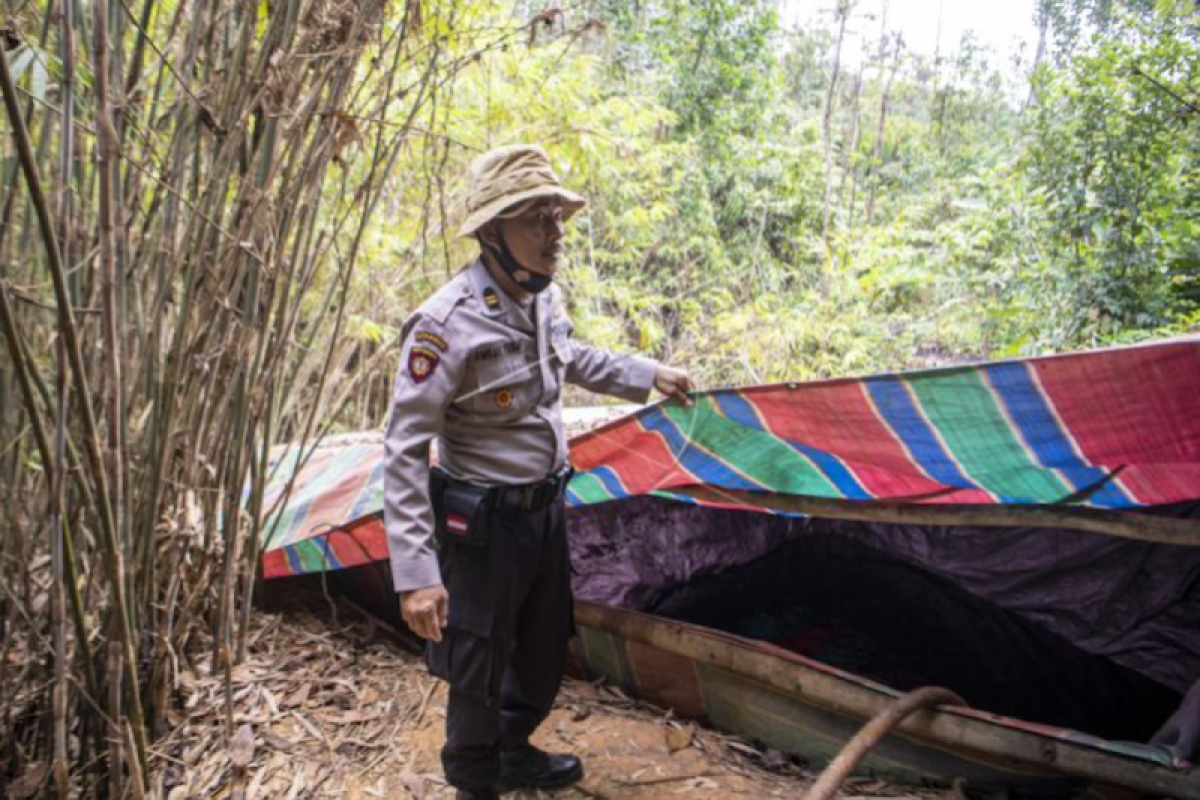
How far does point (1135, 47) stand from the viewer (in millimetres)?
4816

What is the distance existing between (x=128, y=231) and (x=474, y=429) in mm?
881

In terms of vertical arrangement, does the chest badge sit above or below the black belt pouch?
above

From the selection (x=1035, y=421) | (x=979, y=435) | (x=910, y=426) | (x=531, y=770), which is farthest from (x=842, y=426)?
(x=531, y=770)

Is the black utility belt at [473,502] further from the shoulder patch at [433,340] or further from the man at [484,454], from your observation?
the shoulder patch at [433,340]

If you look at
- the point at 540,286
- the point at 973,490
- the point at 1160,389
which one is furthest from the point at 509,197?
the point at 973,490

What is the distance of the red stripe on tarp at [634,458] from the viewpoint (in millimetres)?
2049

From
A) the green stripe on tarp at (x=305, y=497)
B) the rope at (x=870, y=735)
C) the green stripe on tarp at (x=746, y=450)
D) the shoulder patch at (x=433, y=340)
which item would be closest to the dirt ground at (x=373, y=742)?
the rope at (x=870, y=735)

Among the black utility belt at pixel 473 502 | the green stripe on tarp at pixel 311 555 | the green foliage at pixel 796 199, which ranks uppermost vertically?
the green foliage at pixel 796 199

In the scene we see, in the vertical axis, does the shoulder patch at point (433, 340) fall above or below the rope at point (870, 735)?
above

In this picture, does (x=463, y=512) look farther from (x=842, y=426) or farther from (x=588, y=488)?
(x=842, y=426)

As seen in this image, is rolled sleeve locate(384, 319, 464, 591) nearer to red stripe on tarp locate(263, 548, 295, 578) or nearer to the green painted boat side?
the green painted boat side

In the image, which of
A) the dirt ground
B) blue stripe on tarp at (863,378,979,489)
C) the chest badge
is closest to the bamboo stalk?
the dirt ground

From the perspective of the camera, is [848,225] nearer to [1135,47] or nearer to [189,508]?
[1135,47]

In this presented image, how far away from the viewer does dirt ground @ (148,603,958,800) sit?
78.8 inches
